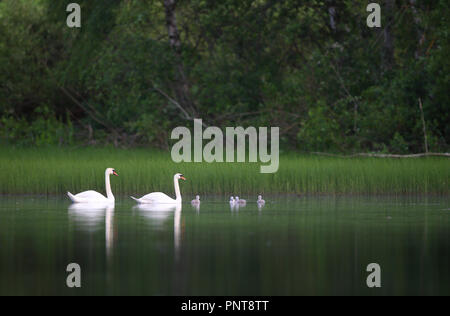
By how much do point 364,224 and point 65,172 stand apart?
9.11 meters

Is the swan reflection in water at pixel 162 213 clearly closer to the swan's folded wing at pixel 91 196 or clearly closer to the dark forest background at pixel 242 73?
the swan's folded wing at pixel 91 196

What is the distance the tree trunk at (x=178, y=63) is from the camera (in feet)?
96.2

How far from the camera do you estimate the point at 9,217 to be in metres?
15.1

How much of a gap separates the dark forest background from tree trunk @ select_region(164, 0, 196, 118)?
0.13 feet

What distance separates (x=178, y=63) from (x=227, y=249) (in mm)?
19070

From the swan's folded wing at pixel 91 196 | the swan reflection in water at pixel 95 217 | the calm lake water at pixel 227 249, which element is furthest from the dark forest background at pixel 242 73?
the swan reflection in water at pixel 95 217

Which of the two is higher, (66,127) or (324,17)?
(324,17)

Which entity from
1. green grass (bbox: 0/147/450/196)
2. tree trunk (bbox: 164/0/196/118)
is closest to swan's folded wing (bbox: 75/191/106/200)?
green grass (bbox: 0/147/450/196)

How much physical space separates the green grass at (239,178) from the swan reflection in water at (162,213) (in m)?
2.64

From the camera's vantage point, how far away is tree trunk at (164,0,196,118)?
29328mm

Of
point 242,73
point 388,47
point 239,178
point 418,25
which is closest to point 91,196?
point 239,178

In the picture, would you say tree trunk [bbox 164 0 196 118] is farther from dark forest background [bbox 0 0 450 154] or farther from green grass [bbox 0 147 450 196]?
green grass [bbox 0 147 450 196]
